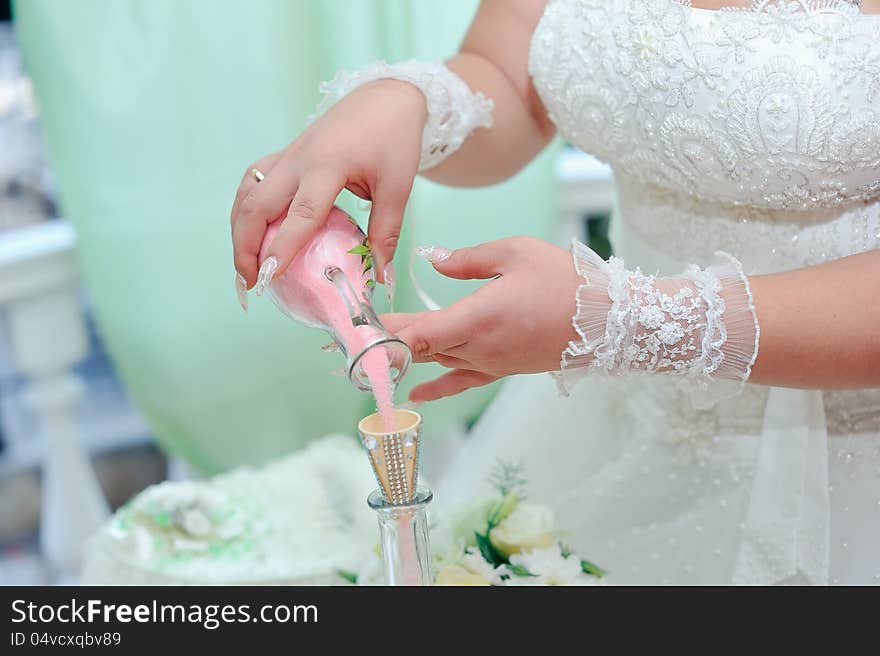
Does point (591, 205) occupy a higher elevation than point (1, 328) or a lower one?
lower

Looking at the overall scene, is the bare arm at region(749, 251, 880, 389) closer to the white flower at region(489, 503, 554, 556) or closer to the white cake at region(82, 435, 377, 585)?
the white flower at region(489, 503, 554, 556)

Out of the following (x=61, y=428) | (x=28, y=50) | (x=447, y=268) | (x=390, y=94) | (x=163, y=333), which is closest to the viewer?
(x=447, y=268)

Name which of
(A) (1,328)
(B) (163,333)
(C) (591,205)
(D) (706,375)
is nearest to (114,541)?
(B) (163,333)

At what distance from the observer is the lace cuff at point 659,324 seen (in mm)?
809

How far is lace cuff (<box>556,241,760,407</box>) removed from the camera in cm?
81

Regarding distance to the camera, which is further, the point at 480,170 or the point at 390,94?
the point at 480,170

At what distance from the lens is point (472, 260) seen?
80 centimetres

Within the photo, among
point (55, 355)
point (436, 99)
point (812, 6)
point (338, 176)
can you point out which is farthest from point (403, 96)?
point (55, 355)

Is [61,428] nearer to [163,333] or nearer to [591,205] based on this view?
[163,333]

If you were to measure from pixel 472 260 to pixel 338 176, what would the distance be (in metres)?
0.16

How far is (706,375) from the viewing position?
2.78ft

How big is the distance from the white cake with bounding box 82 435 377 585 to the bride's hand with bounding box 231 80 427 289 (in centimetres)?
48

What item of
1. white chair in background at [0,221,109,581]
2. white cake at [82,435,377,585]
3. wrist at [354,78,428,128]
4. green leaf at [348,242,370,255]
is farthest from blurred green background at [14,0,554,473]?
green leaf at [348,242,370,255]
